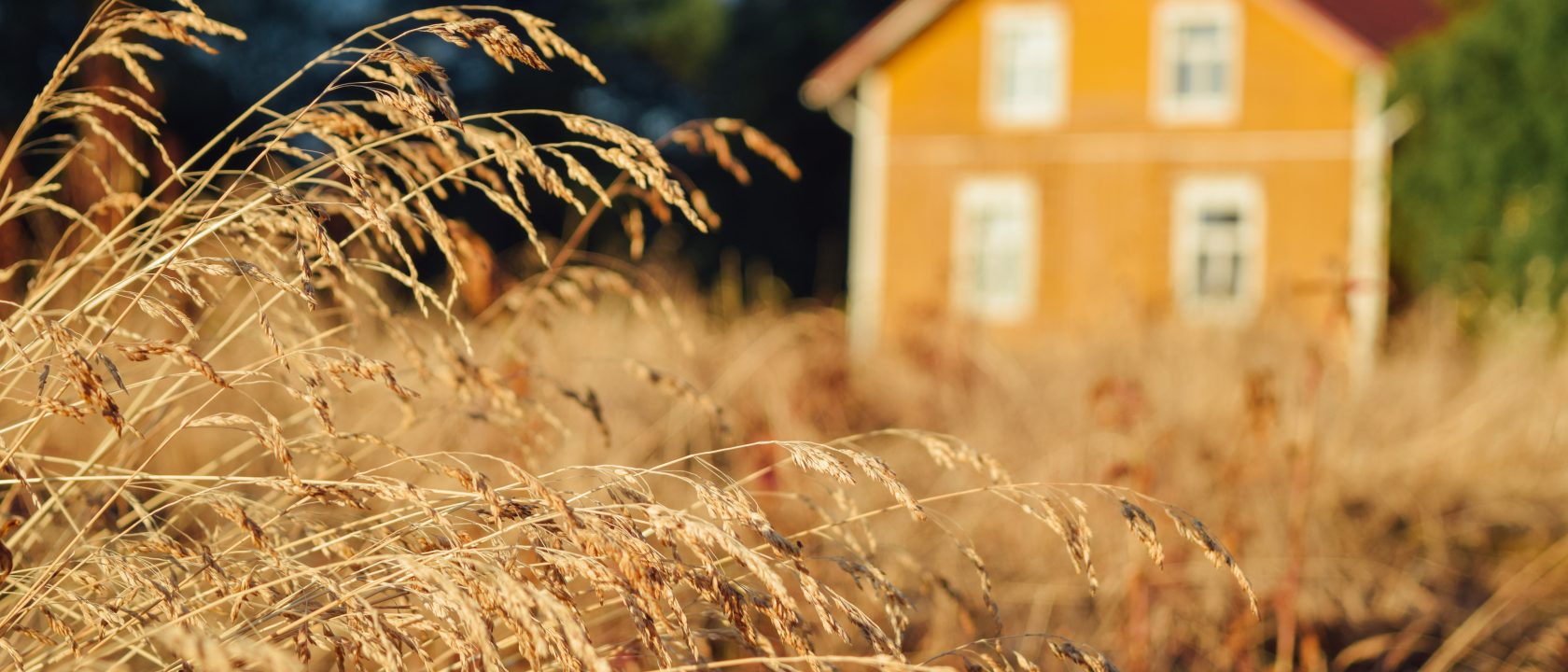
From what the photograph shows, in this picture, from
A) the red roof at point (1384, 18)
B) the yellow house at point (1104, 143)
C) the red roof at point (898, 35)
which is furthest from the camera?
the red roof at point (898, 35)

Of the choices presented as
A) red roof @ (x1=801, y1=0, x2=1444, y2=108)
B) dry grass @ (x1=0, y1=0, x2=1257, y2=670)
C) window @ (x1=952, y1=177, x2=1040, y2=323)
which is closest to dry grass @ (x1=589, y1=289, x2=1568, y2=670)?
dry grass @ (x1=0, y1=0, x2=1257, y2=670)

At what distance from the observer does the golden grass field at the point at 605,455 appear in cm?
141

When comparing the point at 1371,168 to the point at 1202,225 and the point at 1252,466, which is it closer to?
the point at 1202,225

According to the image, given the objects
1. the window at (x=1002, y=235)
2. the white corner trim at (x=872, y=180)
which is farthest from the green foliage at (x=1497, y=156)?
the white corner trim at (x=872, y=180)

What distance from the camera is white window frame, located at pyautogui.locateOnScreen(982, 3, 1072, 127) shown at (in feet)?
53.5

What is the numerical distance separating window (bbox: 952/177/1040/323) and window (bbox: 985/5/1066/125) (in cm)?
87

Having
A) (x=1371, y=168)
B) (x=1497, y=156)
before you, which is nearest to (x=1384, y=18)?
(x=1371, y=168)

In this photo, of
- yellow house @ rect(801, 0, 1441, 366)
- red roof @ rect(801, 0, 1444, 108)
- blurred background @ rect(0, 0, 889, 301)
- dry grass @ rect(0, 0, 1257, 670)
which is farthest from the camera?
blurred background @ rect(0, 0, 889, 301)

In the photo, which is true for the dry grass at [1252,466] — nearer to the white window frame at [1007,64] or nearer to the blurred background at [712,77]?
the white window frame at [1007,64]

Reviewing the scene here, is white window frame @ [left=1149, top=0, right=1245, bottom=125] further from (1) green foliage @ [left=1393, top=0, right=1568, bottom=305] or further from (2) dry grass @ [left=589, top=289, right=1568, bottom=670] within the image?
(2) dry grass @ [left=589, top=289, right=1568, bottom=670]

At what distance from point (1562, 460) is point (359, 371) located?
5390mm

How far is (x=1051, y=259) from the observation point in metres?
16.1

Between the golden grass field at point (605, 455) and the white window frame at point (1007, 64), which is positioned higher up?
the white window frame at point (1007, 64)

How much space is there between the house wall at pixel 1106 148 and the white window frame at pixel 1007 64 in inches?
3.8
